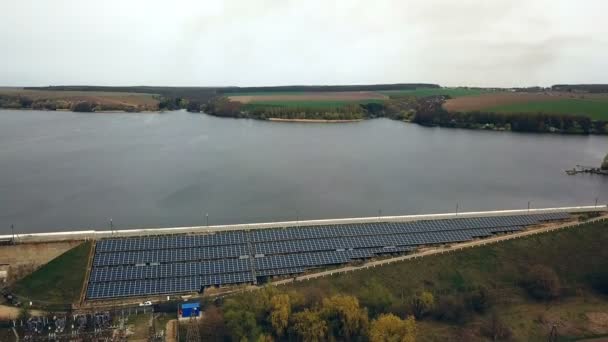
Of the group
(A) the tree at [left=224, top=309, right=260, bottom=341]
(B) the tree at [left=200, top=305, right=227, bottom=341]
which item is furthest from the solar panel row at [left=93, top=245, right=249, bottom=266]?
(A) the tree at [left=224, top=309, right=260, bottom=341]

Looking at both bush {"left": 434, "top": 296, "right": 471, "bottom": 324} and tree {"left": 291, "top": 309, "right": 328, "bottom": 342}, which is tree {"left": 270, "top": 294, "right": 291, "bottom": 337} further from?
bush {"left": 434, "top": 296, "right": 471, "bottom": 324}

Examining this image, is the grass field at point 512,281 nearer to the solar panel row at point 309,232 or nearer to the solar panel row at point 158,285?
the solar panel row at point 309,232

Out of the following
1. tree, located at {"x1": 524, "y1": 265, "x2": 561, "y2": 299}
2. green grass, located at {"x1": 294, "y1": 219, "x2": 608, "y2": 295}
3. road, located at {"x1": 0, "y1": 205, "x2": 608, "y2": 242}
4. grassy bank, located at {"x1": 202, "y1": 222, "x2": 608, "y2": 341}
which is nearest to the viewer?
grassy bank, located at {"x1": 202, "y1": 222, "x2": 608, "y2": 341}

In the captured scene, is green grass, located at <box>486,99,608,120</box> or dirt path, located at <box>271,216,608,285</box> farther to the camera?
green grass, located at <box>486,99,608,120</box>

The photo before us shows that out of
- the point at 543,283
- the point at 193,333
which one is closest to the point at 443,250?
the point at 543,283

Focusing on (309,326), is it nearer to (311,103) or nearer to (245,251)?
(245,251)

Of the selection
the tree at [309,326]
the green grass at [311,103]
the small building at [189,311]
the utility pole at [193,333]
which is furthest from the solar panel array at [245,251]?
the green grass at [311,103]

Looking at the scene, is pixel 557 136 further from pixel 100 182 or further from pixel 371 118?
pixel 100 182
